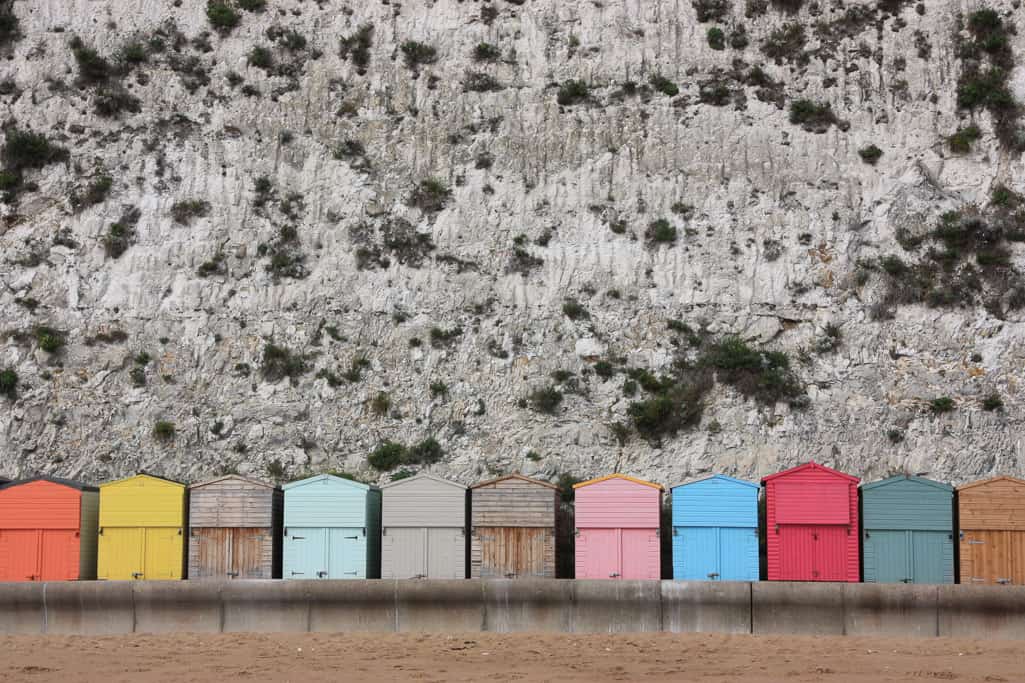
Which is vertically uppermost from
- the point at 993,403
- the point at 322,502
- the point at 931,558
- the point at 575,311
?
the point at 575,311

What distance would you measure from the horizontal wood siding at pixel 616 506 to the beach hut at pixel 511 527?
0.53 m

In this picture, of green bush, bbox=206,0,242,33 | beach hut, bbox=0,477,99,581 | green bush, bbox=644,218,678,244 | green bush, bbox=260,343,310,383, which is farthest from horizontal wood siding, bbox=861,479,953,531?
green bush, bbox=206,0,242,33

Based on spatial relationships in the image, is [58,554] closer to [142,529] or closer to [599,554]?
[142,529]

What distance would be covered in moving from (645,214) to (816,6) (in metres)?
7.94

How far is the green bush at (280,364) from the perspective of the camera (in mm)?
30719

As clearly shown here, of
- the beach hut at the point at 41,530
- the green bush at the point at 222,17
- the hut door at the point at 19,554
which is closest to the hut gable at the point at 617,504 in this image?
the beach hut at the point at 41,530

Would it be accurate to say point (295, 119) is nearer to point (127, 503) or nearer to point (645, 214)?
point (645, 214)

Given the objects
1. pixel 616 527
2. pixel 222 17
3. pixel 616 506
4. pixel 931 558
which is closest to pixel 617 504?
pixel 616 506

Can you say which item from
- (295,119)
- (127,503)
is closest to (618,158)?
(295,119)

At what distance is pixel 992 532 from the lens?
22.3 metres

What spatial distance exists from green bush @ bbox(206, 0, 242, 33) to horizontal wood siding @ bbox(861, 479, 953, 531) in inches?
849

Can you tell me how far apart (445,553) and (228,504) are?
381 centimetres

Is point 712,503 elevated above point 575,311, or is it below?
below

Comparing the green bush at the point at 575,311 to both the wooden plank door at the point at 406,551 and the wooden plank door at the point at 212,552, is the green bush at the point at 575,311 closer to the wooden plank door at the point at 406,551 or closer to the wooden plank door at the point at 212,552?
the wooden plank door at the point at 406,551
